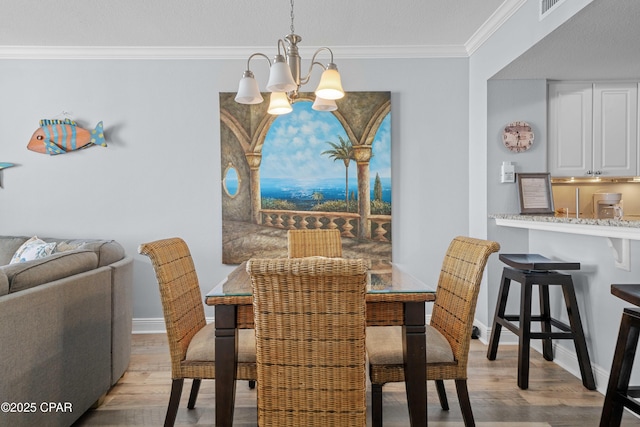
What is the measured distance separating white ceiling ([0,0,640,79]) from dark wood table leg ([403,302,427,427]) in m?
1.88

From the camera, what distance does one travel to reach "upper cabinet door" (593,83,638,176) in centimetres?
343

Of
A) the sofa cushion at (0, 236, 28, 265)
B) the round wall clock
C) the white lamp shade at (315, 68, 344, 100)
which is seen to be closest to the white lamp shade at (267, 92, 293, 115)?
the white lamp shade at (315, 68, 344, 100)

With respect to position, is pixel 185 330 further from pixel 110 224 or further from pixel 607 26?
pixel 607 26

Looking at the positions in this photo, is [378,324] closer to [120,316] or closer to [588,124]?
[120,316]

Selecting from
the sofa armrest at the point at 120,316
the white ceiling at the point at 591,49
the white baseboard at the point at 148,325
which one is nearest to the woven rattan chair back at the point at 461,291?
the white ceiling at the point at 591,49

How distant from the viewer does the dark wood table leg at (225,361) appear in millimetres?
1648

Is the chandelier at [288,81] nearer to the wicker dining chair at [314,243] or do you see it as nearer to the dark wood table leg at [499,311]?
the wicker dining chair at [314,243]

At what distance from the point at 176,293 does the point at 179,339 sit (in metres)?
0.20

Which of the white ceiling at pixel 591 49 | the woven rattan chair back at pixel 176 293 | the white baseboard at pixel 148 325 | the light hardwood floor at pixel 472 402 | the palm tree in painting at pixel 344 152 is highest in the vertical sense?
the white ceiling at pixel 591 49

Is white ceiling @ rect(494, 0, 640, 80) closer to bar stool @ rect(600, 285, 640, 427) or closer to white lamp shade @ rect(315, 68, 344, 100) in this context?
white lamp shade @ rect(315, 68, 344, 100)

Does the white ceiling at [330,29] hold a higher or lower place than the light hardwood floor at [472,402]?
higher

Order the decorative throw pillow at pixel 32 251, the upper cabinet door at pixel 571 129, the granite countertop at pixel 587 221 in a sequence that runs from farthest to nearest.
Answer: the upper cabinet door at pixel 571 129 < the decorative throw pillow at pixel 32 251 < the granite countertop at pixel 587 221

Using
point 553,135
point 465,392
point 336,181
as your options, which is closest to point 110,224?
point 336,181

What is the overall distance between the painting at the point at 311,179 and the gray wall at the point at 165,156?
0.42 feet
